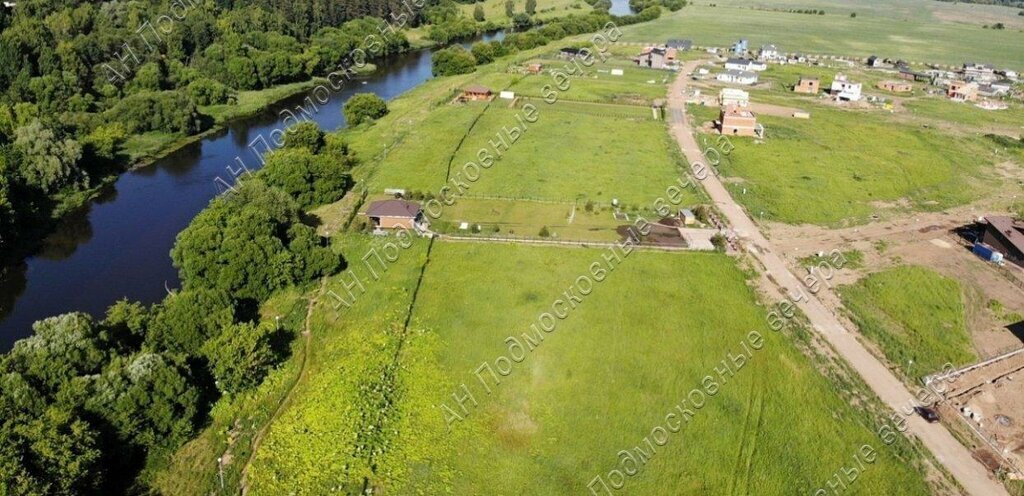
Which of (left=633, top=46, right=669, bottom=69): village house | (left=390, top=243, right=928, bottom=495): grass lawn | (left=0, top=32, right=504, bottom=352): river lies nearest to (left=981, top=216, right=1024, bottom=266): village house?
(left=390, top=243, right=928, bottom=495): grass lawn

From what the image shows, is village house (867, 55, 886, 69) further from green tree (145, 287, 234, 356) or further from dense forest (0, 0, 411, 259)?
green tree (145, 287, 234, 356)

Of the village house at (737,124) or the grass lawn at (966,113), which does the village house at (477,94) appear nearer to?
the village house at (737,124)

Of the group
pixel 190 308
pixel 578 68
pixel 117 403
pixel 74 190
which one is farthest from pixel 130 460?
pixel 578 68

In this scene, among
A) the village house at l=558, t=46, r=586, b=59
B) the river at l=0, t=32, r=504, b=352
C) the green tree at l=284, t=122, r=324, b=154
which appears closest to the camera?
the river at l=0, t=32, r=504, b=352

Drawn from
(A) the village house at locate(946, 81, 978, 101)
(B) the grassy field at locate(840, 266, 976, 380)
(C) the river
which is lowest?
(A) the village house at locate(946, 81, 978, 101)

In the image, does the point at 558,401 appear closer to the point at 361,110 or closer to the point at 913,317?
the point at 913,317

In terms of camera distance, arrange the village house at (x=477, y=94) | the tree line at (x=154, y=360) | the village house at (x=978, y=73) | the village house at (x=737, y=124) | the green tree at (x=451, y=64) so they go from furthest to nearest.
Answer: the village house at (x=978, y=73) < the green tree at (x=451, y=64) < the village house at (x=477, y=94) < the village house at (x=737, y=124) < the tree line at (x=154, y=360)

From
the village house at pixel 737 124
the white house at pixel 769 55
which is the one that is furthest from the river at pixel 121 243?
the white house at pixel 769 55

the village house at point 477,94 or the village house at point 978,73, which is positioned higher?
the village house at point 477,94
